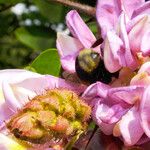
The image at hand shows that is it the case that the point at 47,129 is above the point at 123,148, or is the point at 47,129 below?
above

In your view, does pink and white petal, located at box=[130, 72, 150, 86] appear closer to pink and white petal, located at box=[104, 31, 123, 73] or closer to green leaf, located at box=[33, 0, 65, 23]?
pink and white petal, located at box=[104, 31, 123, 73]

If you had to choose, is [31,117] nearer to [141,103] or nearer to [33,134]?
[33,134]

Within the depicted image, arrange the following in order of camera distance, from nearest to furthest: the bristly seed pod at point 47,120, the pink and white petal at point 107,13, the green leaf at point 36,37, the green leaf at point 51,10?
the bristly seed pod at point 47,120, the pink and white petal at point 107,13, the green leaf at point 51,10, the green leaf at point 36,37

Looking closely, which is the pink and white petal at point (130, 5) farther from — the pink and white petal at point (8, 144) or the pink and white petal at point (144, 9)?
the pink and white petal at point (8, 144)

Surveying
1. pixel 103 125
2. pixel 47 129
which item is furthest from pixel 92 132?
pixel 47 129

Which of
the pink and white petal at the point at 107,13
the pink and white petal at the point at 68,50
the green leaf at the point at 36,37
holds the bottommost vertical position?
the green leaf at the point at 36,37

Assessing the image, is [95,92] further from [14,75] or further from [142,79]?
[14,75]

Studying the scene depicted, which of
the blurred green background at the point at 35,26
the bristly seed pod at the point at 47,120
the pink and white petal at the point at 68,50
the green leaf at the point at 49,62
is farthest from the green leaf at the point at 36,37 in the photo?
the bristly seed pod at the point at 47,120
